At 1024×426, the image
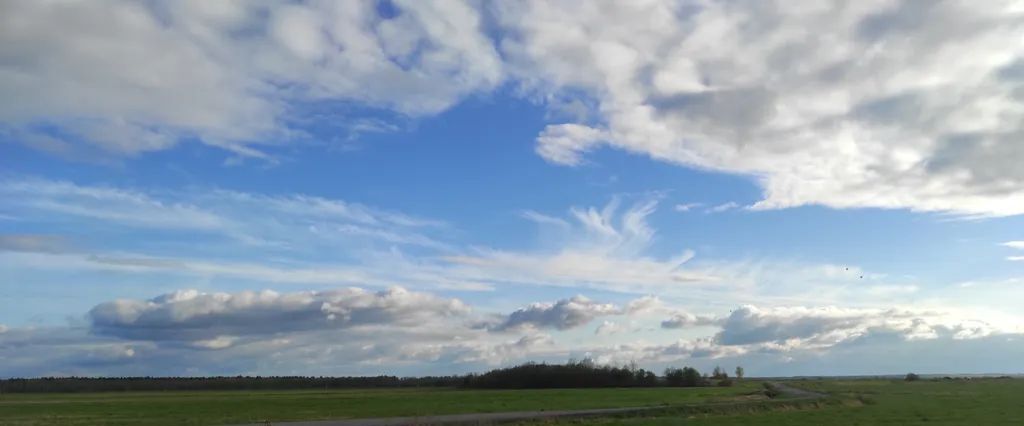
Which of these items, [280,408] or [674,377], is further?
[674,377]

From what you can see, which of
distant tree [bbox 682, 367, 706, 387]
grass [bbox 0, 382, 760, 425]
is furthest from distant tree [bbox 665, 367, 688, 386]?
grass [bbox 0, 382, 760, 425]

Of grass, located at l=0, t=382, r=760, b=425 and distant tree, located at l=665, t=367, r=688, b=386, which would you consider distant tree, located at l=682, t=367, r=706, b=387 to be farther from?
grass, located at l=0, t=382, r=760, b=425

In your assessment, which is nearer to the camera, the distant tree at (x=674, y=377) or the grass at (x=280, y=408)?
the grass at (x=280, y=408)

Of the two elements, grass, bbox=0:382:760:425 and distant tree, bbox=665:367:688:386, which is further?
distant tree, bbox=665:367:688:386

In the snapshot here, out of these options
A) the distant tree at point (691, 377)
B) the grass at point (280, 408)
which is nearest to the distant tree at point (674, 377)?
the distant tree at point (691, 377)

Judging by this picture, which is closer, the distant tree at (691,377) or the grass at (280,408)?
the grass at (280,408)

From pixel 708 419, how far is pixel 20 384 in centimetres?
19867

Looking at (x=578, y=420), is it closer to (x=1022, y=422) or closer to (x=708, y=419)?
(x=708, y=419)

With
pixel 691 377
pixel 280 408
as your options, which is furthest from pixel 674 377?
pixel 280 408

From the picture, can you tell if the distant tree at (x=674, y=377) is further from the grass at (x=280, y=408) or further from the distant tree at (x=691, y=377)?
the grass at (x=280, y=408)

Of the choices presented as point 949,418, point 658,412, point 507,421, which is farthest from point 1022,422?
point 507,421

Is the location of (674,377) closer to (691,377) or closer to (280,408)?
(691,377)

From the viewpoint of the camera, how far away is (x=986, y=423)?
4675 cm

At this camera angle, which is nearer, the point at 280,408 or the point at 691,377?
the point at 280,408
